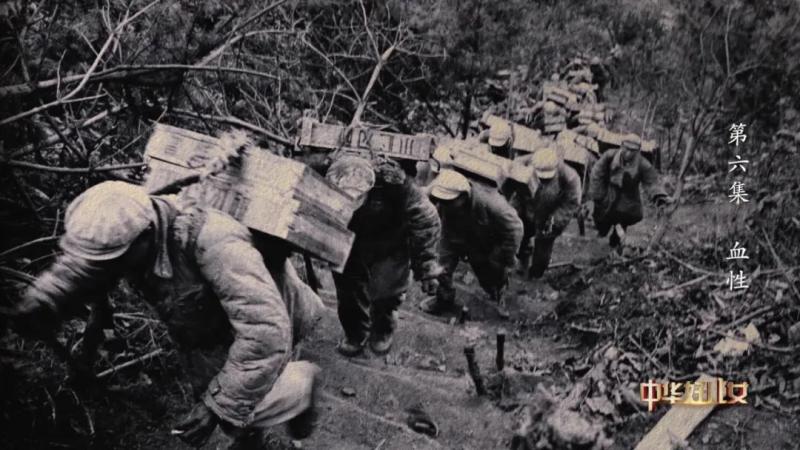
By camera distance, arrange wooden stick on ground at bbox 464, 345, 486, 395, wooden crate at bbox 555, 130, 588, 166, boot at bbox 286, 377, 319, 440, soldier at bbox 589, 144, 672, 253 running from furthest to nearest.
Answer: wooden crate at bbox 555, 130, 588, 166, soldier at bbox 589, 144, 672, 253, wooden stick on ground at bbox 464, 345, 486, 395, boot at bbox 286, 377, 319, 440

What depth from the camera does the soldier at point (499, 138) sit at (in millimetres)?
4906

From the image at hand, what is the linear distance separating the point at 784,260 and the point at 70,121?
9.29ft

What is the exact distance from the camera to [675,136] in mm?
3537

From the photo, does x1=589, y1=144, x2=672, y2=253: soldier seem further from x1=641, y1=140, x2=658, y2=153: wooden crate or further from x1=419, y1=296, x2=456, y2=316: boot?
x1=419, y1=296, x2=456, y2=316: boot

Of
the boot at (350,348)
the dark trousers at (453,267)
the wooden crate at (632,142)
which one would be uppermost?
the wooden crate at (632,142)

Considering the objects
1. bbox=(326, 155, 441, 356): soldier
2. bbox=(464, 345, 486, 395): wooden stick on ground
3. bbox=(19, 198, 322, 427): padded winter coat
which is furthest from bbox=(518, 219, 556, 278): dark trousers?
bbox=(19, 198, 322, 427): padded winter coat

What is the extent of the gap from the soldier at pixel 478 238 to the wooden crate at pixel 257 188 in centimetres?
204

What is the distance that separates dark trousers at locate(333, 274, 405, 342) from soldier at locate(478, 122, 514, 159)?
1526 mm

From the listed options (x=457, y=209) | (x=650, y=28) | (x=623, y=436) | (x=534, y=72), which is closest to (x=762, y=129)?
(x=650, y=28)

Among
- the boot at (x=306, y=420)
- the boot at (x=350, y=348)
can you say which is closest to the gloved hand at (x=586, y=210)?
the boot at (x=350, y=348)

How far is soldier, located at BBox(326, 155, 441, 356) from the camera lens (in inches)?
142

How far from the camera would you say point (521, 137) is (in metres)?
5.23

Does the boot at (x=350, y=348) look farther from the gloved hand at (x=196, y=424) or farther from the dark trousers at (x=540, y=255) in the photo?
the dark trousers at (x=540, y=255)

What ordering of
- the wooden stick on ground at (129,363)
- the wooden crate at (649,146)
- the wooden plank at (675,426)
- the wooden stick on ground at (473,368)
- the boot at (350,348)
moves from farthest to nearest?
the wooden crate at (649,146) → the boot at (350,348) → the wooden stick on ground at (473,368) → the wooden plank at (675,426) → the wooden stick on ground at (129,363)
